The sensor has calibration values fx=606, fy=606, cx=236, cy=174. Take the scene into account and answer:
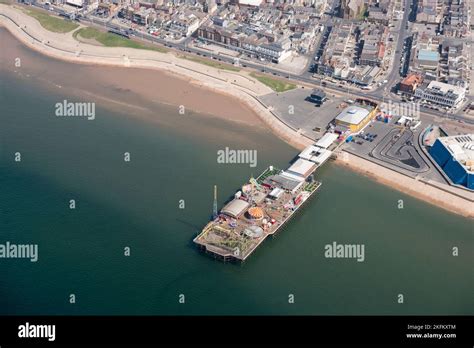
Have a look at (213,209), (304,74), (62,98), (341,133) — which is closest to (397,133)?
(341,133)

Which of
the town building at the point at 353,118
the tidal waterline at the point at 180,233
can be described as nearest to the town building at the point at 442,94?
the town building at the point at 353,118

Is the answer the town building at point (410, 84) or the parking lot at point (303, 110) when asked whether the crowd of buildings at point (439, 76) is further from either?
the parking lot at point (303, 110)

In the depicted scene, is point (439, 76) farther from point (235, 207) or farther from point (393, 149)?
point (235, 207)

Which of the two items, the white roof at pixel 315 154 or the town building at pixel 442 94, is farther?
the town building at pixel 442 94

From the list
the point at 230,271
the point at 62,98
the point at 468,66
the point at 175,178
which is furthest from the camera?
the point at 468,66

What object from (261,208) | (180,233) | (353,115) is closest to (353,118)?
(353,115)

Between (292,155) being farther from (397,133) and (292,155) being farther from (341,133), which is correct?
(397,133)

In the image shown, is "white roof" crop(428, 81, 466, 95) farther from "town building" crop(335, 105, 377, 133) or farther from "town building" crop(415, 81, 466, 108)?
"town building" crop(335, 105, 377, 133)
